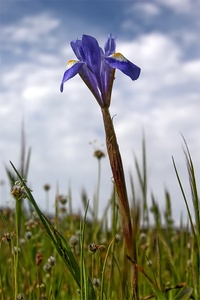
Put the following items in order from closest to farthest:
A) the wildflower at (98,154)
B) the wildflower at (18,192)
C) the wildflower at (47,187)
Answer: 1. the wildflower at (18,192)
2. the wildflower at (98,154)
3. the wildflower at (47,187)

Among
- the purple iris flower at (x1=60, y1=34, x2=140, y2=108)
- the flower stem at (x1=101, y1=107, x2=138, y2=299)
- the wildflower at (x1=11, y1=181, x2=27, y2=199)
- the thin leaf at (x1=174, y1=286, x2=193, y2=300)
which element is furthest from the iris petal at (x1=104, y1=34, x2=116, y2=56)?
the thin leaf at (x1=174, y1=286, x2=193, y2=300)

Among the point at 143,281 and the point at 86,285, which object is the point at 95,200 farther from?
the point at 86,285

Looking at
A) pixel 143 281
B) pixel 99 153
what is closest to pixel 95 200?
pixel 99 153

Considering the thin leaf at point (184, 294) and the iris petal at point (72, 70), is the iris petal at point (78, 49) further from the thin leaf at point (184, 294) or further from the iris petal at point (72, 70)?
the thin leaf at point (184, 294)

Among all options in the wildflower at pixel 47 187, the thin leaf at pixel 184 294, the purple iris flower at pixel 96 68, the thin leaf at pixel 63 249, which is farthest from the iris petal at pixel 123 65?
the wildflower at pixel 47 187

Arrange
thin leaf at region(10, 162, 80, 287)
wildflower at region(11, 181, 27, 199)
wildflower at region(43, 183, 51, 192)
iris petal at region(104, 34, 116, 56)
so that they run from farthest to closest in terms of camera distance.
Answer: wildflower at region(43, 183, 51, 192)
iris petal at region(104, 34, 116, 56)
wildflower at region(11, 181, 27, 199)
thin leaf at region(10, 162, 80, 287)

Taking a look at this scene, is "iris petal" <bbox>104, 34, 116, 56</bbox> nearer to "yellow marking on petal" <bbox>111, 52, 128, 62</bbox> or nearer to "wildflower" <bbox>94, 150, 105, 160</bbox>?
"yellow marking on petal" <bbox>111, 52, 128, 62</bbox>
